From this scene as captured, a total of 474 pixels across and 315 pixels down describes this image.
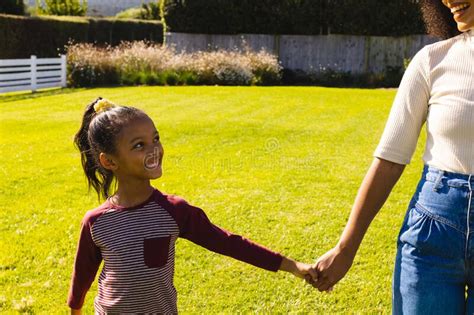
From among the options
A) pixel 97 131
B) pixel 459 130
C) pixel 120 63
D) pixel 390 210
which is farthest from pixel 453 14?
pixel 120 63

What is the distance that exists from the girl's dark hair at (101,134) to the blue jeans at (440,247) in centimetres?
116

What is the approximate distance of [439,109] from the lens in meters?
2.18

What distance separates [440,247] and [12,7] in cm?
2917

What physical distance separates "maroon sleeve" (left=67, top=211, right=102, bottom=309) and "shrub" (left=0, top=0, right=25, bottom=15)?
27778mm

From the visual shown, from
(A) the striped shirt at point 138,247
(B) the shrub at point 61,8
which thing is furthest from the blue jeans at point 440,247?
(B) the shrub at point 61,8

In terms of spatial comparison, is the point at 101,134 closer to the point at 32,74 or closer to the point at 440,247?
the point at 440,247

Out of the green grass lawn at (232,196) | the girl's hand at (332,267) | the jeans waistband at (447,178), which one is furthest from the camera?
the green grass lawn at (232,196)

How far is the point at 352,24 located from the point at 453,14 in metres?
22.6

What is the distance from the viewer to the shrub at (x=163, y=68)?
69.3ft

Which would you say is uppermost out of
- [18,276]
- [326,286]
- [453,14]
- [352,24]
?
[352,24]

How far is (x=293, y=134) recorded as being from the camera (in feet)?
35.5

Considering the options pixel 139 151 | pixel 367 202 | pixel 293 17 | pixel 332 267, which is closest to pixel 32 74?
pixel 293 17

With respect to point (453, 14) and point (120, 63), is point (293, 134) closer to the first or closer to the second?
point (453, 14)

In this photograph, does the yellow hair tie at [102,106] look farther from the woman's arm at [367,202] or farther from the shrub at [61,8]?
the shrub at [61,8]
